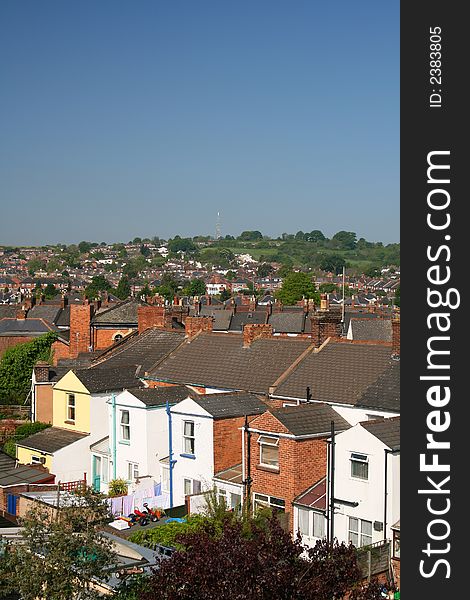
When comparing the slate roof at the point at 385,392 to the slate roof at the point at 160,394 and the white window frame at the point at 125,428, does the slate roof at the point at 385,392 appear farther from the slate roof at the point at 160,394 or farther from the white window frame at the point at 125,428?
the white window frame at the point at 125,428

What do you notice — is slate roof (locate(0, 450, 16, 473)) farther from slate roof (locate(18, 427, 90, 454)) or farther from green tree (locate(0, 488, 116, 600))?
green tree (locate(0, 488, 116, 600))

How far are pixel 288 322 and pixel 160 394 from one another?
44278 millimetres

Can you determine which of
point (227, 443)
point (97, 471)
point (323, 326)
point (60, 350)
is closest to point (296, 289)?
point (60, 350)

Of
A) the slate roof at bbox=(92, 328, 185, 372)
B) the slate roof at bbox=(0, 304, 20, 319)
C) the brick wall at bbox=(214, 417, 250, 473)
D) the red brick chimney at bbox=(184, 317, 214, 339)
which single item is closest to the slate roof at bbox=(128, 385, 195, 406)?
the brick wall at bbox=(214, 417, 250, 473)

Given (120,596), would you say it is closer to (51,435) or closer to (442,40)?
(442,40)

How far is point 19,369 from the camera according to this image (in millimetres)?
50281

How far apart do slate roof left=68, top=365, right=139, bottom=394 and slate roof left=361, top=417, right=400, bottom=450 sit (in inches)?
504

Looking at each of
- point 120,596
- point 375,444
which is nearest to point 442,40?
point 120,596

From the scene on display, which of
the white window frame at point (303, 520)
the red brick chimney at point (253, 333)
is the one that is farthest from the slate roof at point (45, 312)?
the white window frame at point (303, 520)

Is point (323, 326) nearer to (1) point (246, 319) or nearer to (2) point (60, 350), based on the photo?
(2) point (60, 350)

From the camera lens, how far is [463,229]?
28.3 feet

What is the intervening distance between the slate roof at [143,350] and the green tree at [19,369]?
11.2 metres

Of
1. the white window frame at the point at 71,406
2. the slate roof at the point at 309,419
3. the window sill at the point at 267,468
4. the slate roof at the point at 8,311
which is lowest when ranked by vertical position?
the window sill at the point at 267,468

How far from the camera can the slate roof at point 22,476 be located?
98.9 feet
